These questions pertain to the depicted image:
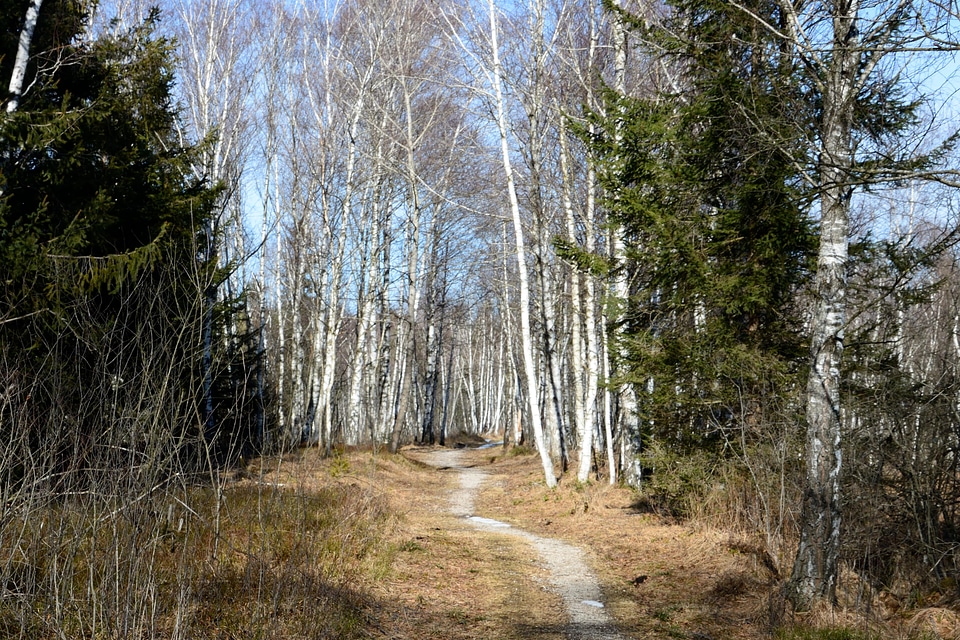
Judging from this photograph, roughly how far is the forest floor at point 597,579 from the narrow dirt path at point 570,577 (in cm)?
5

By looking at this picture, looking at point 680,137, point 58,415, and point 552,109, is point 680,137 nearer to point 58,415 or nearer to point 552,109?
point 552,109

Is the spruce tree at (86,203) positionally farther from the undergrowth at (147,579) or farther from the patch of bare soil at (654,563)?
the patch of bare soil at (654,563)

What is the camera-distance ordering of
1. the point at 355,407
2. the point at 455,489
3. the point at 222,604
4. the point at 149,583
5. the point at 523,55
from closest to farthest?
the point at 149,583 → the point at 222,604 → the point at 523,55 → the point at 455,489 → the point at 355,407

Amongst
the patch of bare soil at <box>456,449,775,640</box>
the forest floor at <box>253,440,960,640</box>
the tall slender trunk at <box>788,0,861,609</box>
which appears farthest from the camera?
the patch of bare soil at <box>456,449,775,640</box>

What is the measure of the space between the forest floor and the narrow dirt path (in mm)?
52

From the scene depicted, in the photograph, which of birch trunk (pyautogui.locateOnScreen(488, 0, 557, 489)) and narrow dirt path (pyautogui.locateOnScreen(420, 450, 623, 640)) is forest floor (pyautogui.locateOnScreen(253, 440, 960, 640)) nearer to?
narrow dirt path (pyautogui.locateOnScreen(420, 450, 623, 640))

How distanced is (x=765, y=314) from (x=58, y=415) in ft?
26.4

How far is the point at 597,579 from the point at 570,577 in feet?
0.99

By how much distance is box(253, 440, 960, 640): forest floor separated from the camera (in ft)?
19.4

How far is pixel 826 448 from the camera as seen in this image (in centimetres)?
609

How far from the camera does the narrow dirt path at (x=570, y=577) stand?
6105 mm

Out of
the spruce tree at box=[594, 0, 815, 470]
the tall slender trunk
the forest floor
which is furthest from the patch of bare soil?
the spruce tree at box=[594, 0, 815, 470]

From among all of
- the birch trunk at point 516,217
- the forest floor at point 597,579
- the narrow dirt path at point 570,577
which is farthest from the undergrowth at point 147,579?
the birch trunk at point 516,217

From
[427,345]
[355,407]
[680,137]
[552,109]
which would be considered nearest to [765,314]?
[680,137]
